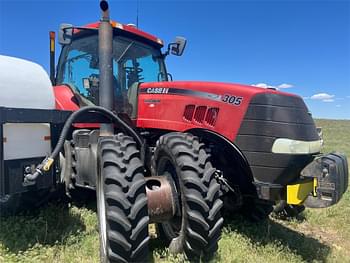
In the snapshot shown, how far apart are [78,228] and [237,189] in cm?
189

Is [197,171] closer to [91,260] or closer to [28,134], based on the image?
[91,260]

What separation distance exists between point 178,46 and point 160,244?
284 centimetres

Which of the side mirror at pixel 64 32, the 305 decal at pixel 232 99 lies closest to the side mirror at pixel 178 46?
the side mirror at pixel 64 32

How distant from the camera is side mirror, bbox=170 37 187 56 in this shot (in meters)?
5.03

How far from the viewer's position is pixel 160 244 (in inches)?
142

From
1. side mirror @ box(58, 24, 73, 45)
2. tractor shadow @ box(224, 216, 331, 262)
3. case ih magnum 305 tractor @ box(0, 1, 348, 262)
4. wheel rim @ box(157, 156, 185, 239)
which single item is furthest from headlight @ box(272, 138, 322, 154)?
side mirror @ box(58, 24, 73, 45)

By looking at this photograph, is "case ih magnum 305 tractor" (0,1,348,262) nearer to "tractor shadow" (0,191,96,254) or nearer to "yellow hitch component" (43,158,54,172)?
"yellow hitch component" (43,158,54,172)

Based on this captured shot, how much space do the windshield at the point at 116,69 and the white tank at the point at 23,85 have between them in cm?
74

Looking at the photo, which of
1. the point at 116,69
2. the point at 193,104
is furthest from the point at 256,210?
the point at 116,69

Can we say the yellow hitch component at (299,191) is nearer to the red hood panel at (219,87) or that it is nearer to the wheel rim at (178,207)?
the red hood panel at (219,87)

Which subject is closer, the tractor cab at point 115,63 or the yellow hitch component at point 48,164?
the yellow hitch component at point 48,164

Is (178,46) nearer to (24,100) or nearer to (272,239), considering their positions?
(24,100)

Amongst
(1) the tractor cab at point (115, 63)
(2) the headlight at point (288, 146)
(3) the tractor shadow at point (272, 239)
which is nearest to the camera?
(2) the headlight at point (288, 146)

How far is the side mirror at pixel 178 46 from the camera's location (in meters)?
5.03
